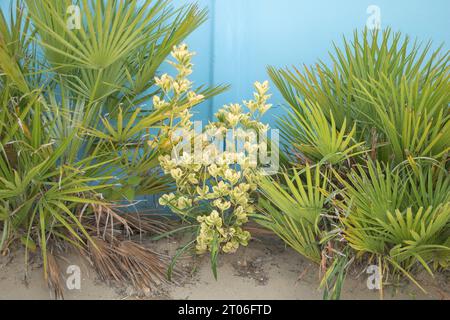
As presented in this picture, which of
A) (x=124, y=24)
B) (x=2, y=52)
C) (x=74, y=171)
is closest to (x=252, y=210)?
(x=74, y=171)

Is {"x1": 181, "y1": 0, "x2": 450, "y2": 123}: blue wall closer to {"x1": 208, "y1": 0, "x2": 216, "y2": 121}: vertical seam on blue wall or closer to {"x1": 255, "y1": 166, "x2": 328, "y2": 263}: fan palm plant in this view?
{"x1": 208, "y1": 0, "x2": 216, "y2": 121}: vertical seam on blue wall

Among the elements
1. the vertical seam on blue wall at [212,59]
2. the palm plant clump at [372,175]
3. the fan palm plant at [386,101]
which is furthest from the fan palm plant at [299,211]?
the vertical seam on blue wall at [212,59]

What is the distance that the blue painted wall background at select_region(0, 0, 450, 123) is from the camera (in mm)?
3881

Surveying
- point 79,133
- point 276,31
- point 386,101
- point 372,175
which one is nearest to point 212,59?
point 276,31

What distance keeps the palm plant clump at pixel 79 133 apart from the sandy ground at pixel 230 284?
8cm

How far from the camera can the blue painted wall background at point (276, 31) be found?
12.7 ft

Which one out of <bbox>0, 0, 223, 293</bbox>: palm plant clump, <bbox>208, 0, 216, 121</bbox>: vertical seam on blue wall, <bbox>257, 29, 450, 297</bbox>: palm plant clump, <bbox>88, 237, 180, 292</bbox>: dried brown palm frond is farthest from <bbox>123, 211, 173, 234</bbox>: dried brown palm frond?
<bbox>208, 0, 216, 121</bbox>: vertical seam on blue wall

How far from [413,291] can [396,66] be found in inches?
40.9

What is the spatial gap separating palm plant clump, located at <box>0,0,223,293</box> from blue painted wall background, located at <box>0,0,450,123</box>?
427mm

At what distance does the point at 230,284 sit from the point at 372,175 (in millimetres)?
859

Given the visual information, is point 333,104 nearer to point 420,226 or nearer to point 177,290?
point 420,226

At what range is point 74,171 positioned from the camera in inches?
122

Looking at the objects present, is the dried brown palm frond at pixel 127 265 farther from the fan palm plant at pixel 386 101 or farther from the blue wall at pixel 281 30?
the blue wall at pixel 281 30

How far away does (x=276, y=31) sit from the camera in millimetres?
3920
